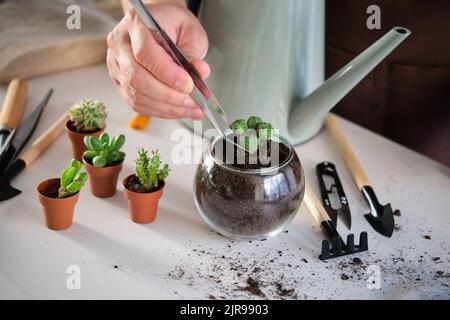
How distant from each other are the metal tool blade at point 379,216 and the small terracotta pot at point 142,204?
0.24 metres

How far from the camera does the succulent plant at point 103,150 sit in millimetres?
634

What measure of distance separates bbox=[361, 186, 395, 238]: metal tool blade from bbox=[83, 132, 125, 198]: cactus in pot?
289mm

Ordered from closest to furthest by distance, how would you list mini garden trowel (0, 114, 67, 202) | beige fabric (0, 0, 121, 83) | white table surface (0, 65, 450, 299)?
1. white table surface (0, 65, 450, 299)
2. mini garden trowel (0, 114, 67, 202)
3. beige fabric (0, 0, 121, 83)

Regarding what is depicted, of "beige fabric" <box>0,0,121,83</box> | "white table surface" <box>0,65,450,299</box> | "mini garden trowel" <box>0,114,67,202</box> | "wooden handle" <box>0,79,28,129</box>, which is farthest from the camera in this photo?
"beige fabric" <box>0,0,121,83</box>

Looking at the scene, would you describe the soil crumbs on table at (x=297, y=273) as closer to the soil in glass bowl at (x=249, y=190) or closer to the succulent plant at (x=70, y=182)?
the soil in glass bowl at (x=249, y=190)

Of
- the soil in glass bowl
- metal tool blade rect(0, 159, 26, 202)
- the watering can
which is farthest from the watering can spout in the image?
metal tool blade rect(0, 159, 26, 202)

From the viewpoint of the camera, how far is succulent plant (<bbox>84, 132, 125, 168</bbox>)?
0.63 meters

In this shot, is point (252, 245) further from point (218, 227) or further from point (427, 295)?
point (427, 295)

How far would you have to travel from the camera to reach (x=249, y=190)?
560mm

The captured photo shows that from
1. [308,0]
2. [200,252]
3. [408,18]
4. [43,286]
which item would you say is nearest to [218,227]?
[200,252]

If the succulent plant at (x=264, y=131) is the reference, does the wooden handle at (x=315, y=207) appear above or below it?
below

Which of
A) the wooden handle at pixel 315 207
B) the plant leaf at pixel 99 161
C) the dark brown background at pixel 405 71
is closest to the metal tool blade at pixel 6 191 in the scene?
the plant leaf at pixel 99 161

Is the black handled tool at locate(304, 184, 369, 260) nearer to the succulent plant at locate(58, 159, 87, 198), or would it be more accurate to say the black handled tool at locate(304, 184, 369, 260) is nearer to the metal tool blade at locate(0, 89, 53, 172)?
the succulent plant at locate(58, 159, 87, 198)

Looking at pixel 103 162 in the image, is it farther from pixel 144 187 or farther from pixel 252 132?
pixel 252 132
